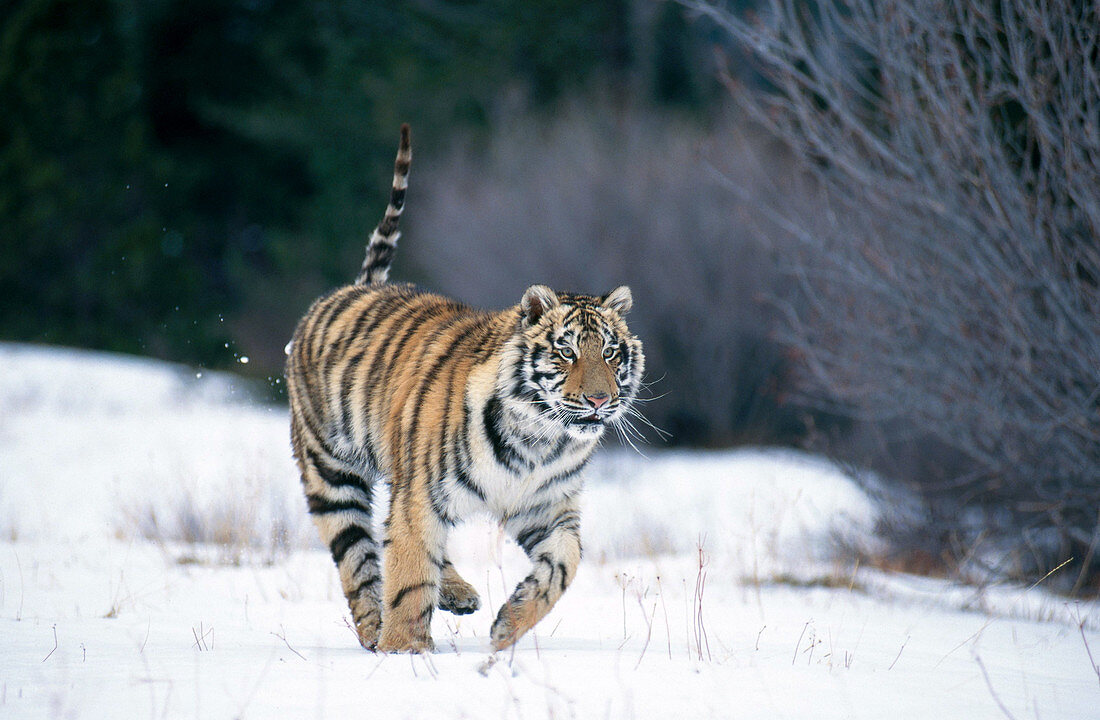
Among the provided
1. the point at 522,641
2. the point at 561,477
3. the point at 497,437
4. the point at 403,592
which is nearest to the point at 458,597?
the point at 522,641

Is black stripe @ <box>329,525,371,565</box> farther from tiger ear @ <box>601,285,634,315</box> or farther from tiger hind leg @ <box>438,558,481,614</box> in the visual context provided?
tiger ear @ <box>601,285,634,315</box>

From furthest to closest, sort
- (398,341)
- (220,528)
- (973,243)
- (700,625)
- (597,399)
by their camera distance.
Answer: (220,528) < (973,243) < (398,341) < (700,625) < (597,399)

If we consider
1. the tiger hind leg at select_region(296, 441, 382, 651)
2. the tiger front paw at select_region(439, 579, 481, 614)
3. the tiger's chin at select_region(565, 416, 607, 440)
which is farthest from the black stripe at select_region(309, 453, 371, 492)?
the tiger's chin at select_region(565, 416, 607, 440)

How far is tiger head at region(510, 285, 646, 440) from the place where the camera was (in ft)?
11.4

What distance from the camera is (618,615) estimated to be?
4781 millimetres

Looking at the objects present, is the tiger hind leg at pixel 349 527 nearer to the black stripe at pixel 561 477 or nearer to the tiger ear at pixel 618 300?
the black stripe at pixel 561 477

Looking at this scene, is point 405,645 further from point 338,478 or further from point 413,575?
point 338,478

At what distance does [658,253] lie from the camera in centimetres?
1221

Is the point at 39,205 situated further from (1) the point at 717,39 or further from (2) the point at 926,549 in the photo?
(2) the point at 926,549

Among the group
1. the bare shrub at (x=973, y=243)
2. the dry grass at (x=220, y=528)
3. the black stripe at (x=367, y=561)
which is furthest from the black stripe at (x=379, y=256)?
the bare shrub at (x=973, y=243)

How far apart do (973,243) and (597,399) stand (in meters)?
2.98

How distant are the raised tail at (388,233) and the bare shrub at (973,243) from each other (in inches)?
73.0

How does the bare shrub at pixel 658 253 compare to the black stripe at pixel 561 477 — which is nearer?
the black stripe at pixel 561 477

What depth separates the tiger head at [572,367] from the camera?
3486 millimetres
